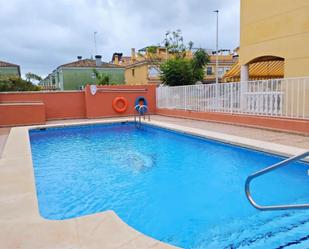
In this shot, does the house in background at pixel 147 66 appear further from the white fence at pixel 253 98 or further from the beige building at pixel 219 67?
the white fence at pixel 253 98

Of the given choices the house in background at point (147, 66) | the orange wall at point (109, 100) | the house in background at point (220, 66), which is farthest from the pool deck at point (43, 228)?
the house in background at point (220, 66)

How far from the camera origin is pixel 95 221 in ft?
11.2

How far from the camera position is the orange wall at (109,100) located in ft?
57.4

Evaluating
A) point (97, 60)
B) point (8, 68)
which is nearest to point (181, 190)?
point (97, 60)

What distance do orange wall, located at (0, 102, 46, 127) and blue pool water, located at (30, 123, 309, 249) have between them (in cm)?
541

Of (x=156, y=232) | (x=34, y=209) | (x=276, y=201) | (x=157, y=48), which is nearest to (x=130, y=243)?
(x=156, y=232)

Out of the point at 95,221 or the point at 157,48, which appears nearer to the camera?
the point at 95,221

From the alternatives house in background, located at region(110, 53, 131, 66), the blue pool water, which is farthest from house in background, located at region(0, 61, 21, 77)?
the blue pool water

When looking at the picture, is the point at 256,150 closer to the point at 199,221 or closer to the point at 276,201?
the point at 276,201

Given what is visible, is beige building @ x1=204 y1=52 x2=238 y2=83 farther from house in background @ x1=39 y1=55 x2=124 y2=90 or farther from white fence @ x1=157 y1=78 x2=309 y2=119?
white fence @ x1=157 y1=78 x2=309 y2=119

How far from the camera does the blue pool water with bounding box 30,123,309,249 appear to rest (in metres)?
3.90

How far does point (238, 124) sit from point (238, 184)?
247 inches

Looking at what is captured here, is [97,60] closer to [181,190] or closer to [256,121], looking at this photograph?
[256,121]

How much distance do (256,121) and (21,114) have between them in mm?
11878
